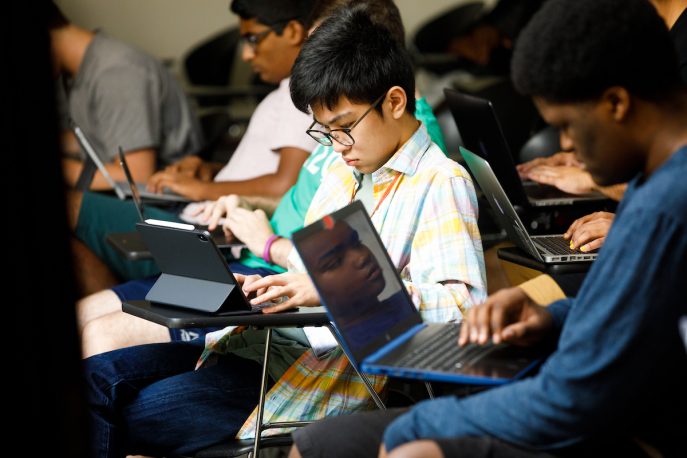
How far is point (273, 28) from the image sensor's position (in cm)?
316

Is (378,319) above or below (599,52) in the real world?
below

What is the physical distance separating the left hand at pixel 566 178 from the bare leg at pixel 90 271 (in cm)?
159

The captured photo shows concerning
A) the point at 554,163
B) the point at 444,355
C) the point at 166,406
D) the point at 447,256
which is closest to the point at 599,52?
the point at 444,355

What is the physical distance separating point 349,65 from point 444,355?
2.56ft

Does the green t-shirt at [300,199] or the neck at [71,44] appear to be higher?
the neck at [71,44]

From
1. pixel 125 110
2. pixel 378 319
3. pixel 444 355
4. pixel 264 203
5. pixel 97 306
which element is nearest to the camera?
pixel 444 355

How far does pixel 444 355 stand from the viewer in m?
1.41

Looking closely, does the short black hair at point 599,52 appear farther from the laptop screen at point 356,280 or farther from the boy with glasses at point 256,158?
the boy with glasses at point 256,158

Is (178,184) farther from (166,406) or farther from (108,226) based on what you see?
(166,406)

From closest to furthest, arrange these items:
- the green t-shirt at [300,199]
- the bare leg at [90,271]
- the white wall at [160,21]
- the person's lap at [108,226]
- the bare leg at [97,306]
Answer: the green t-shirt at [300,199], the bare leg at [97,306], the person's lap at [108,226], the bare leg at [90,271], the white wall at [160,21]

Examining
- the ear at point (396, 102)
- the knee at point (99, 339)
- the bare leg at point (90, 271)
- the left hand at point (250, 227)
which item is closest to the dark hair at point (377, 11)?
the ear at point (396, 102)

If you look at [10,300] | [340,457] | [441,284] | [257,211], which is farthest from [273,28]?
[10,300]

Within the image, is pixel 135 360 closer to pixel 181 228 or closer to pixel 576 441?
pixel 181 228

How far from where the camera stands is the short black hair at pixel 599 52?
3.97 feet
